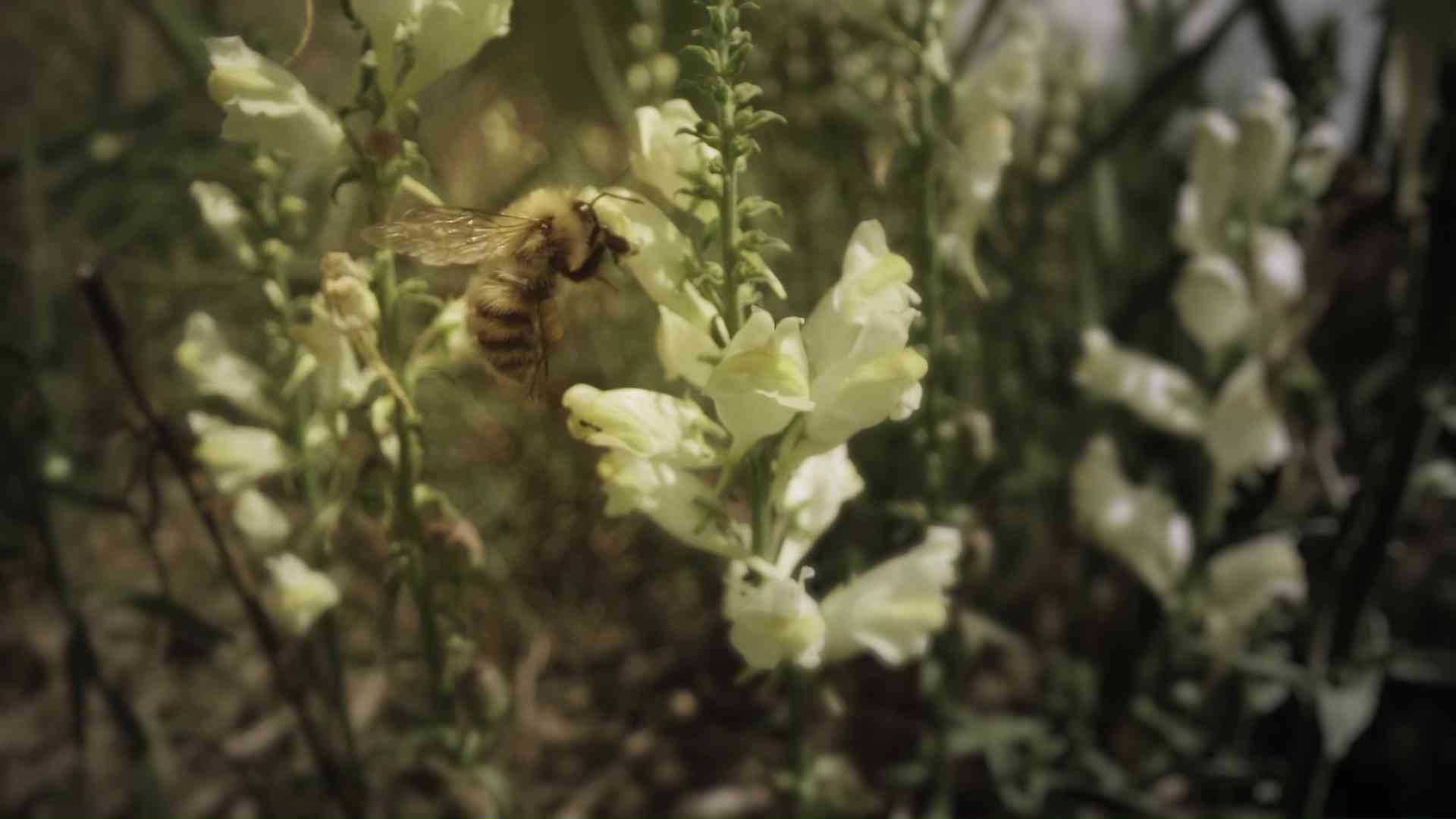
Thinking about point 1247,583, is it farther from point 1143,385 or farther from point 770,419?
point 770,419

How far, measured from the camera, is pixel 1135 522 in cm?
105

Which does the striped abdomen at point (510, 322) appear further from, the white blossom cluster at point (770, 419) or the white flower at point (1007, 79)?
the white flower at point (1007, 79)

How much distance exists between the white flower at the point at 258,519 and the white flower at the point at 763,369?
452 mm

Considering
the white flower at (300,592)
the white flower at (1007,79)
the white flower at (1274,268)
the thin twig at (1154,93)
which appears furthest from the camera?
the thin twig at (1154,93)

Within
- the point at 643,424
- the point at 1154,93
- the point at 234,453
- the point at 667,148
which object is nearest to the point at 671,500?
the point at 643,424

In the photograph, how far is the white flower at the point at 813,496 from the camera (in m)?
0.65

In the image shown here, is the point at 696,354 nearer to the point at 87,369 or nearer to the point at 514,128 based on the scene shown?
the point at 514,128

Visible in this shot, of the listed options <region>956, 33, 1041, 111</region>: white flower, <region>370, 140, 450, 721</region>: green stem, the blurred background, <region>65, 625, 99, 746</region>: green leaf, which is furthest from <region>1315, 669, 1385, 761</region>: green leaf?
<region>65, 625, 99, 746</region>: green leaf

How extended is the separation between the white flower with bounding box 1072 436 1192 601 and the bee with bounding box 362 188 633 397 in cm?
56

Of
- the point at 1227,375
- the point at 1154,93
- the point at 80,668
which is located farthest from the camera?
the point at 1154,93

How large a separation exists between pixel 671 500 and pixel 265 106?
276 millimetres

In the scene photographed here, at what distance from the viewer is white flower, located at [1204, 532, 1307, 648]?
988mm

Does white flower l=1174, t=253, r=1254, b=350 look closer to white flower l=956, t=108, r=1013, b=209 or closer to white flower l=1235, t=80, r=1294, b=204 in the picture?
white flower l=1235, t=80, r=1294, b=204

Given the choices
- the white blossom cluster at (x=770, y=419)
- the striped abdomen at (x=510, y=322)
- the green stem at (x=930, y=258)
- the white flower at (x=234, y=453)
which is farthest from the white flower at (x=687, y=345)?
the white flower at (x=234, y=453)
